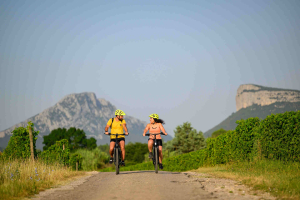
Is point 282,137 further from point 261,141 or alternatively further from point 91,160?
point 91,160

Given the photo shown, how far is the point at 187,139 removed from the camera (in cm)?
5250

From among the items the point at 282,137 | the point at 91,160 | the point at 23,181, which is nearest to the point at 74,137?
the point at 91,160

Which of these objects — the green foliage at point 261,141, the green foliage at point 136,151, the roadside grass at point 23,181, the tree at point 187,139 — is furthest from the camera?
the green foliage at point 136,151

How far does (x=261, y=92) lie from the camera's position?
19712cm

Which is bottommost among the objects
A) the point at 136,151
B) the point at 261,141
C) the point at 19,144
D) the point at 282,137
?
the point at 136,151

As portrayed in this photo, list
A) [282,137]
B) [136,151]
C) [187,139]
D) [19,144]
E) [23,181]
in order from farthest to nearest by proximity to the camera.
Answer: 1. [136,151]
2. [187,139]
3. [19,144]
4. [282,137]
5. [23,181]

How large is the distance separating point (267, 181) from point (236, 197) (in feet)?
5.07

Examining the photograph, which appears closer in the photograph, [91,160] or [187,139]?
[187,139]

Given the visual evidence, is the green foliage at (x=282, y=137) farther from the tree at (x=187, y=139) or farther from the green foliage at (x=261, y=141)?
the tree at (x=187, y=139)

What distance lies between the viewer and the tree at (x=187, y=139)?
172ft

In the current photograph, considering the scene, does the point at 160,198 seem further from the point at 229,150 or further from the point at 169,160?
the point at 169,160

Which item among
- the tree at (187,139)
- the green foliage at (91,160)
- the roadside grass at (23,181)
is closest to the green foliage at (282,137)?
the roadside grass at (23,181)

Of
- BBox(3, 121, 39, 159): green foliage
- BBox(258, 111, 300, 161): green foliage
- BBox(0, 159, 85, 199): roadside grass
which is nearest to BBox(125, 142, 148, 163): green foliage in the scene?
BBox(3, 121, 39, 159): green foliage

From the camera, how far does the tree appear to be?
2068 inches
